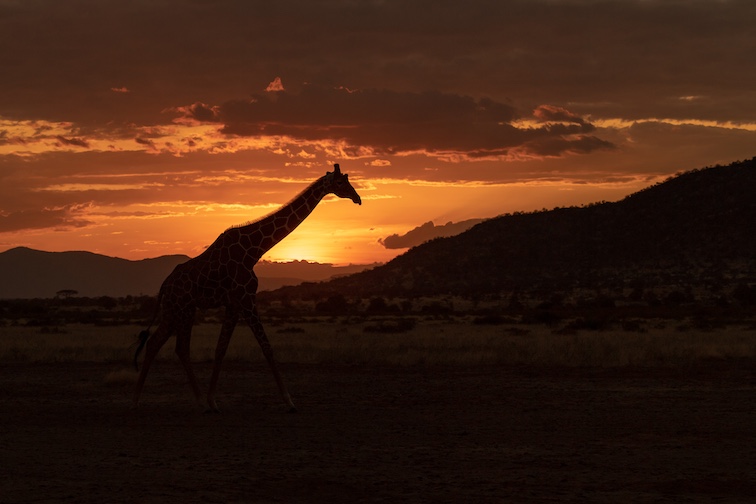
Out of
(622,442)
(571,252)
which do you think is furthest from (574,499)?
(571,252)

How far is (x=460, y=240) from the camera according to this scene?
105438 mm

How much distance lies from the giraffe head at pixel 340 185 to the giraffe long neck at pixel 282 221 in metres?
0.14

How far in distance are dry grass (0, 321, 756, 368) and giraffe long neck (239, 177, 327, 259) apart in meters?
5.71

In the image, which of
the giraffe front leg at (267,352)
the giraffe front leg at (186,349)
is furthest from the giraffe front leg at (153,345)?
the giraffe front leg at (267,352)

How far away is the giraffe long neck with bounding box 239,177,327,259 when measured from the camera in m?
17.8

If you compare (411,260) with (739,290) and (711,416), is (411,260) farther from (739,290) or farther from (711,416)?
(711,416)

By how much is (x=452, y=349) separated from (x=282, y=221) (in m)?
12.6

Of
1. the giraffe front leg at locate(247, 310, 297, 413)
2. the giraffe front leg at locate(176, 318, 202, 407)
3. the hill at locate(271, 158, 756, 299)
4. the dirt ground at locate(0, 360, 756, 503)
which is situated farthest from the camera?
the hill at locate(271, 158, 756, 299)

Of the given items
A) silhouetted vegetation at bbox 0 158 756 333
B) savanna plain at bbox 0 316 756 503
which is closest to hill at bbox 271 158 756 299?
silhouetted vegetation at bbox 0 158 756 333

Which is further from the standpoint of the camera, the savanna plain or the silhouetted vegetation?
the silhouetted vegetation

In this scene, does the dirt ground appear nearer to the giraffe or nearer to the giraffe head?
the giraffe

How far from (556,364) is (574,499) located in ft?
50.2

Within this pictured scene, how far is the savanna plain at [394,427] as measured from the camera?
1082cm

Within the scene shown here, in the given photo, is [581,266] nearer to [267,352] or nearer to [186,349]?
[186,349]
